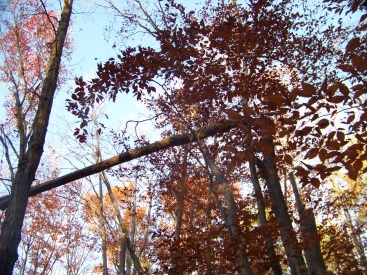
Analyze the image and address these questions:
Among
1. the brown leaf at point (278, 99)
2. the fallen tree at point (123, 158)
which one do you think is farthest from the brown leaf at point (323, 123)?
the fallen tree at point (123, 158)

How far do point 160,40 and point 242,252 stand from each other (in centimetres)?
404

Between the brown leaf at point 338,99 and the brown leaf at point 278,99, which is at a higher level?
the brown leaf at point 278,99

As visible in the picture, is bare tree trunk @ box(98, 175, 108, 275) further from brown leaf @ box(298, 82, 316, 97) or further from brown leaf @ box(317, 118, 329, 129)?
brown leaf @ box(298, 82, 316, 97)

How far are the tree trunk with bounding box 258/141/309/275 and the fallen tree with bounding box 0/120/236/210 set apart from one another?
4.19 ft

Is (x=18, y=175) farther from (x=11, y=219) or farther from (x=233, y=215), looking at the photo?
(x=233, y=215)

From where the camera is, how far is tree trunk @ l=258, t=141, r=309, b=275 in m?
4.88

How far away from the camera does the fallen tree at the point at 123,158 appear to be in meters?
4.34

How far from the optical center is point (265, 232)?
4.97m

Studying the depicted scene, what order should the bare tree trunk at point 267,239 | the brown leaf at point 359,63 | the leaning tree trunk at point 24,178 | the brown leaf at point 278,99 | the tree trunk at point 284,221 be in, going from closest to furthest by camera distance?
the brown leaf at point 359,63
the brown leaf at point 278,99
the leaning tree trunk at point 24,178
the tree trunk at point 284,221
the bare tree trunk at point 267,239

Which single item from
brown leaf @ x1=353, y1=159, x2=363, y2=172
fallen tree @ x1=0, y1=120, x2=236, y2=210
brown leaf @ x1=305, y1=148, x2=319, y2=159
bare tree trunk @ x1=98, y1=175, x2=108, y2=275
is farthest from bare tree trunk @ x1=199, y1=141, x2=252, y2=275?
bare tree trunk @ x1=98, y1=175, x2=108, y2=275

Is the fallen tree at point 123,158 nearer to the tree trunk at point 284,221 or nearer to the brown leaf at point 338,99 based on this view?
the tree trunk at point 284,221

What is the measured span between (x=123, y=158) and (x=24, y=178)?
1.54 metres

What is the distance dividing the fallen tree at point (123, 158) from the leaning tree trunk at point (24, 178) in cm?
78

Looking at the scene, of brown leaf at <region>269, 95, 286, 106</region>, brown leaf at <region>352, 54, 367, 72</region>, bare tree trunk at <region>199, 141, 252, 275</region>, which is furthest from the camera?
bare tree trunk at <region>199, 141, 252, 275</region>
